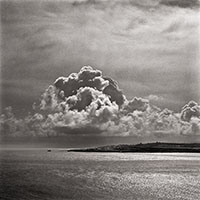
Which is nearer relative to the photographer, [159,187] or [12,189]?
[12,189]

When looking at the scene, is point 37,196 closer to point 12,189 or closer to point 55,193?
point 55,193

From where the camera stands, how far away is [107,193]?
74438mm

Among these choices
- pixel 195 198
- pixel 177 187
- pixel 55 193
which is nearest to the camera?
pixel 195 198

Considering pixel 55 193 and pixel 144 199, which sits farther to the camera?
pixel 55 193

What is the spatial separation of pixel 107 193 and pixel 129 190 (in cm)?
773

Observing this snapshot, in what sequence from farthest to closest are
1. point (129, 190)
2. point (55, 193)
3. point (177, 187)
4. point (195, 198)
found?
point (177, 187) < point (129, 190) < point (55, 193) < point (195, 198)

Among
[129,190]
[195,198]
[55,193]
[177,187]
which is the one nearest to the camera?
[195,198]

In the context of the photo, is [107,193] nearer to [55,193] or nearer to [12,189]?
[55,193]

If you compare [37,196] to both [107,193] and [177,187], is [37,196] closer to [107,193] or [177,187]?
[107,193]

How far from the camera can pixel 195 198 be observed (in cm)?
6794

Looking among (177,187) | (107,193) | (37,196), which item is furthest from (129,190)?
(37,196)

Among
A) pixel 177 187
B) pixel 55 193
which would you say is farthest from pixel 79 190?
pixel 177 187

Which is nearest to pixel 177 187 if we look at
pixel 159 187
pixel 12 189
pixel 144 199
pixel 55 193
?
pixel 159 187

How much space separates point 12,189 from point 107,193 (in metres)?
21.6
